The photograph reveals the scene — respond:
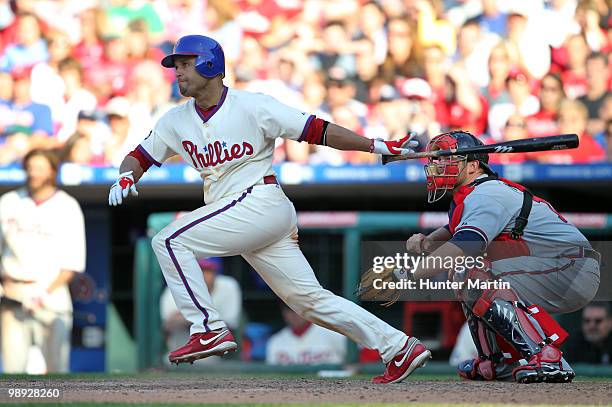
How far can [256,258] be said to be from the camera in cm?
548

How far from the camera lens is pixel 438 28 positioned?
10.5 m

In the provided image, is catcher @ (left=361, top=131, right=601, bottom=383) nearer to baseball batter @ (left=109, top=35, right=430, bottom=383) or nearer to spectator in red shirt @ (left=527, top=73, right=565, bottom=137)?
baseball batter @ (left=109, top=35, right=430, bottom=383)

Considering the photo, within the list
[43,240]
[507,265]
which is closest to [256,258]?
[507,265]

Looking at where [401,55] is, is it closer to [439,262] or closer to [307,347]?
[307,347]

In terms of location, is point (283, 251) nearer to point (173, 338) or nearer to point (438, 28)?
point (173, 338)

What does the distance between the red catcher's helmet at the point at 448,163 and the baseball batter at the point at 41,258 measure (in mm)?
4496

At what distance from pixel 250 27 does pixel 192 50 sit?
5.54m

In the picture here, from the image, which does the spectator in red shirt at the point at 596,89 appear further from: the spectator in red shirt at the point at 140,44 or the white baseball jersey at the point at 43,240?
the white baseball jersey at the point at 43,240

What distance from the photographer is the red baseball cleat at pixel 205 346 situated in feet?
16.8

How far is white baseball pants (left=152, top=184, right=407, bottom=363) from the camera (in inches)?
207

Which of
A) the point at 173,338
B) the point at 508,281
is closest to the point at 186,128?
the point at 508,281

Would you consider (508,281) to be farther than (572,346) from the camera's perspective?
No

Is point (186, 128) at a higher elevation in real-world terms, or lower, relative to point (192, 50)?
lower

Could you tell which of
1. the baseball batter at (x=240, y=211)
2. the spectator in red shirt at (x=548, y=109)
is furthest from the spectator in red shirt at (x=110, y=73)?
the baseball batter at (x=240, y=211)
